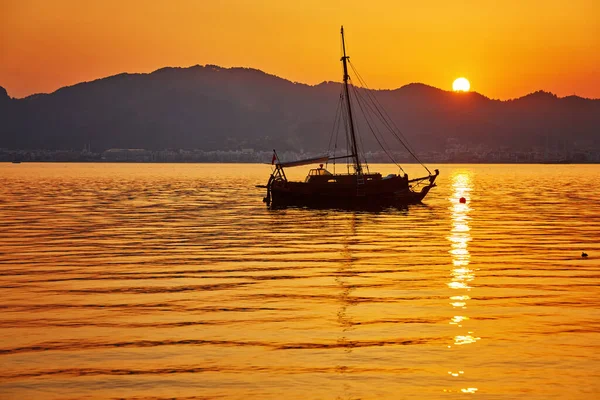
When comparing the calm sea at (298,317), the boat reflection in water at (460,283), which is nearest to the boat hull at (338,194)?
the boat reflection in water at (460,283)

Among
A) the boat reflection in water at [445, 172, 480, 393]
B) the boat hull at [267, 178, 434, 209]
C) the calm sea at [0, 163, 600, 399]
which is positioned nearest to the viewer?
the calm sea at [0, 163, 600, 399]

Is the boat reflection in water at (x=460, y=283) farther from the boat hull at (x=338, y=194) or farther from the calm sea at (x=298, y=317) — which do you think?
the boat hull at (x=338, y=194)

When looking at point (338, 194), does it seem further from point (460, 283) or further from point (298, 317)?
point (298, 317)

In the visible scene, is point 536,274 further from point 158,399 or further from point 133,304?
point 158,399

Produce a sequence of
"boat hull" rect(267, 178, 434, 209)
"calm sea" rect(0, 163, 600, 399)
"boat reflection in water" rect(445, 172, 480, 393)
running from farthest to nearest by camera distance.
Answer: "boat hull" rect(267, 178, 434, 209), "boat reflection in water" rect(445, 172, 480, 393), "calm sea" rect(0, 163, 600, 399)

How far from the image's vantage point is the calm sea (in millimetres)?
18141

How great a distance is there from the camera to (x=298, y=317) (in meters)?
25.2

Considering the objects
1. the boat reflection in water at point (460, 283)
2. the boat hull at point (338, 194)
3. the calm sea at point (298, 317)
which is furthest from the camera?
the boat hull at point (338, 194)

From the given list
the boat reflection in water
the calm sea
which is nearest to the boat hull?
the boat reflection in water

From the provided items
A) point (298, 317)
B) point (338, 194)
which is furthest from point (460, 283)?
point (338, 194)

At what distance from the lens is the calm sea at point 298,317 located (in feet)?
59.5

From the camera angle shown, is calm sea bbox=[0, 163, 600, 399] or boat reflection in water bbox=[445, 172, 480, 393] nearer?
calm sea bbox=[0, 163, 600, 399]

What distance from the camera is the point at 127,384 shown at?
1791cm

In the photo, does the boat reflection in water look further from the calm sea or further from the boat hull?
the boat hull
